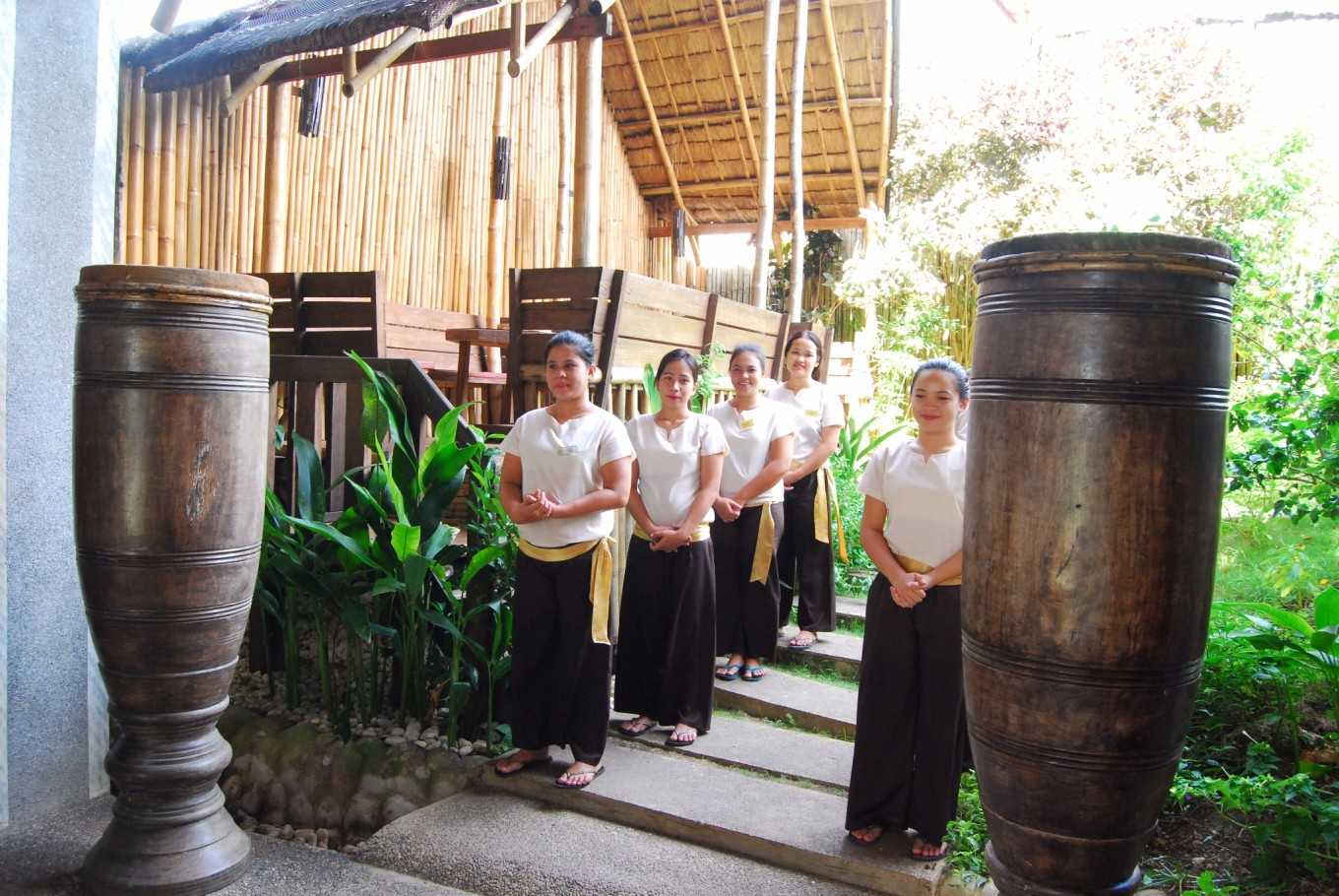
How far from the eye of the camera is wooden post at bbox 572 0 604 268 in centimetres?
544

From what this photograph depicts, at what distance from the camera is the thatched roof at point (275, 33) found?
16.2 ft

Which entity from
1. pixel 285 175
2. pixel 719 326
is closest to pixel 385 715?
pixel 719 326

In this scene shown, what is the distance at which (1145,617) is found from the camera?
155cm

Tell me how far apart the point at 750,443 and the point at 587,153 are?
234 cm

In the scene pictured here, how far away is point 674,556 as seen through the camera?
350 centimetres

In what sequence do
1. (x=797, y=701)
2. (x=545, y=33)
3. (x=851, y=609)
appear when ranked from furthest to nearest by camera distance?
(x=545, y=33), (x=851, y=609), (x=797, y=701)

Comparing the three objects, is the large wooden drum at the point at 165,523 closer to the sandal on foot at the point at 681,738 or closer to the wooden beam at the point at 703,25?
the sandal on foot at the point at 681,738

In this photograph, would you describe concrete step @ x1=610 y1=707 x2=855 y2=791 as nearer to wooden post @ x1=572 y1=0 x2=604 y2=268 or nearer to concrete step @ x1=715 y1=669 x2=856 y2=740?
concrete step @ x1=715 y1=669 x2=856 y2=740

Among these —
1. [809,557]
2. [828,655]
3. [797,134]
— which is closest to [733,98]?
[797,134]

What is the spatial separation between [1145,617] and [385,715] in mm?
2898

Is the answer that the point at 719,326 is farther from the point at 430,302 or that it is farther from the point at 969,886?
the point at 430,302

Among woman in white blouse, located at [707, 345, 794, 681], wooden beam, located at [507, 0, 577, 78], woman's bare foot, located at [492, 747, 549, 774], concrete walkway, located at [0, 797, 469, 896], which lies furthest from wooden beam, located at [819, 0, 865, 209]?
concrete walkway, located at [0, 797, 469, 896]

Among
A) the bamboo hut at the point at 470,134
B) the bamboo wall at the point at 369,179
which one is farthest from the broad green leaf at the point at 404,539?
the bamboo wall at the point at 369,179

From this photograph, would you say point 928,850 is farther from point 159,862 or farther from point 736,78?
point 736,78
